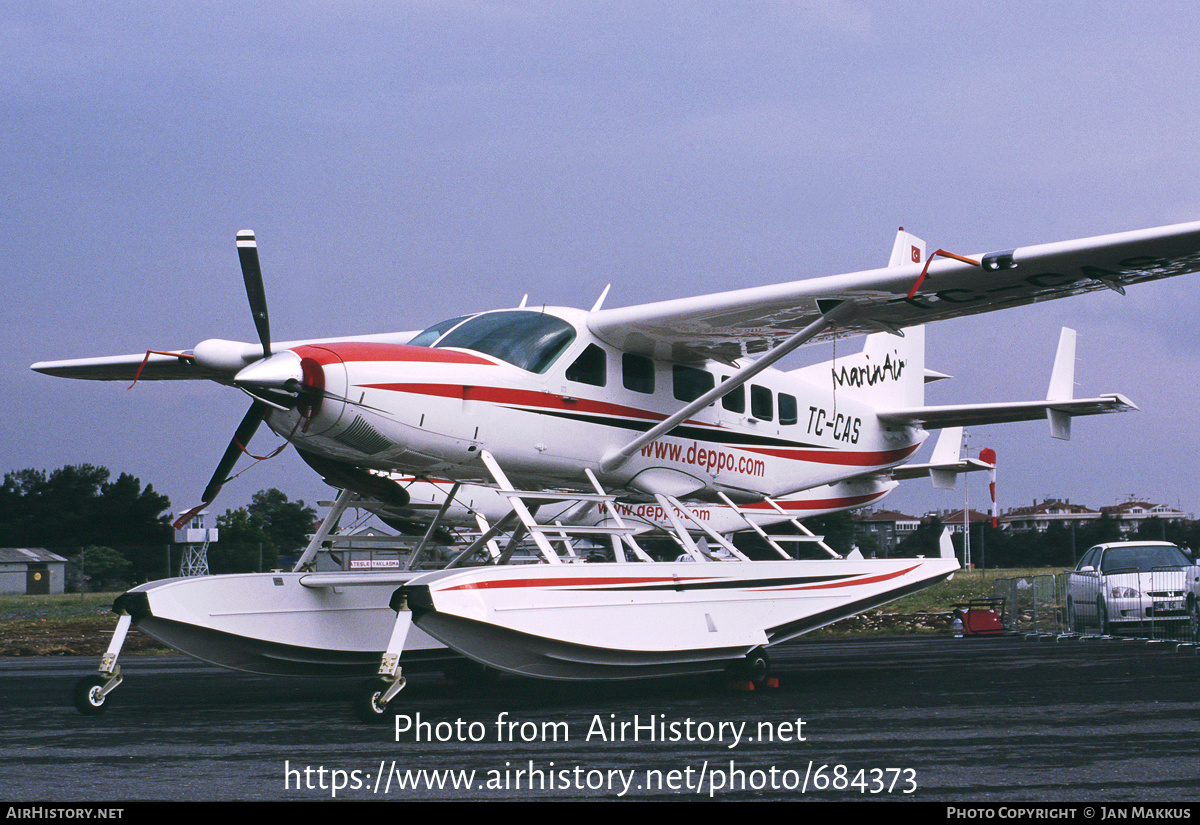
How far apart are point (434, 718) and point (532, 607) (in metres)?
1.11

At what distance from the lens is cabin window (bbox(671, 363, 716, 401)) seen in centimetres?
1202

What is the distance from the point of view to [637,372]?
11.6m

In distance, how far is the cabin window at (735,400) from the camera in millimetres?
12625

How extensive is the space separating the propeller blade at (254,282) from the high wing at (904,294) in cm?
327

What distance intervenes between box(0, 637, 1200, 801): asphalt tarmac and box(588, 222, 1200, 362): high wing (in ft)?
11.6

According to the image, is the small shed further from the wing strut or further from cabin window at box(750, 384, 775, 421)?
the wing strut

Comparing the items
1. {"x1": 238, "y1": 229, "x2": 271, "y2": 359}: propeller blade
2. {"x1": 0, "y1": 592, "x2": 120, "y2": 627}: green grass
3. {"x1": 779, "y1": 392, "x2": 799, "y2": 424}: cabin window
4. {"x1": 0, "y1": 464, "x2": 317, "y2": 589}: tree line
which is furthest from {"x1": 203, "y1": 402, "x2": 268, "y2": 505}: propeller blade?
{"x1": 0, "y1": 464, "x2": 317, "y2": 589}: tree line

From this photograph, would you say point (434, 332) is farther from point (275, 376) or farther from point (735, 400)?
point (735, 400)

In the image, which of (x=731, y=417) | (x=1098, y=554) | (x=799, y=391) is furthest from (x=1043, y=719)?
(x=1098, y=554)

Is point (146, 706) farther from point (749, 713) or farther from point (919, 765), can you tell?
point (919, 765)

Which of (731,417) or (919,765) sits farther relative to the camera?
(731,417)

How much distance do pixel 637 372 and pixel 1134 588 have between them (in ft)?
31.8

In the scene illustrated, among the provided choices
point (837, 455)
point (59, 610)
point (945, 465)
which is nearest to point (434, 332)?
point (837, 455)
